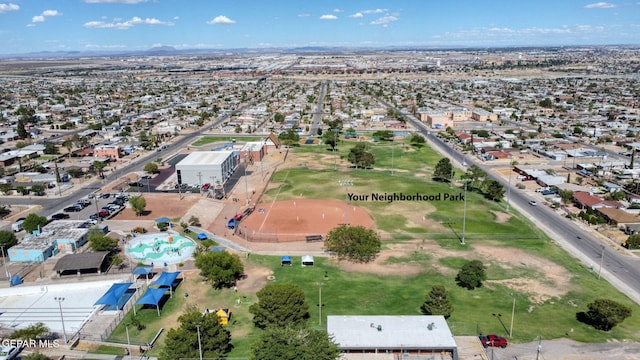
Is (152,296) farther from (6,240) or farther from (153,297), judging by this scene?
(6,240)

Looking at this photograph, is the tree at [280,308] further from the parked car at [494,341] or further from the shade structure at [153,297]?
the parked car at [494,341]

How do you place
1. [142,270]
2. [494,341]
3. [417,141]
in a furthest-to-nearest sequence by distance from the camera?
[417,141], [142,270], [494,341]

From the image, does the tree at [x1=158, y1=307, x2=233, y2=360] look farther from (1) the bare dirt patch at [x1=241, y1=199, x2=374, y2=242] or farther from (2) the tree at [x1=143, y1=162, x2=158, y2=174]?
(2) the tree at [x1=143, y1=162, x2=158, y2=174]

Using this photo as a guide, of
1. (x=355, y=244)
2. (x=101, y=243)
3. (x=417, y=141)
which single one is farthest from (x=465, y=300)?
(x=417, y=141)

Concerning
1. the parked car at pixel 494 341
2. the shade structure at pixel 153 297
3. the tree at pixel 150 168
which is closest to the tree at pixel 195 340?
the shade structure at pixel 153 297

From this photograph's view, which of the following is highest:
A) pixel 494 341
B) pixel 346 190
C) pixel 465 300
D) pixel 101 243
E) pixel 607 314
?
pixel 101 243

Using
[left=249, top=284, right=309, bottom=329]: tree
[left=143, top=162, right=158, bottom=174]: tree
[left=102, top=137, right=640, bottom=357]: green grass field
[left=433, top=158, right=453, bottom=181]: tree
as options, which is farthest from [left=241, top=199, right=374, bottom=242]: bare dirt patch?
[left=143, top=162, right=158, bottom=174]: tree
